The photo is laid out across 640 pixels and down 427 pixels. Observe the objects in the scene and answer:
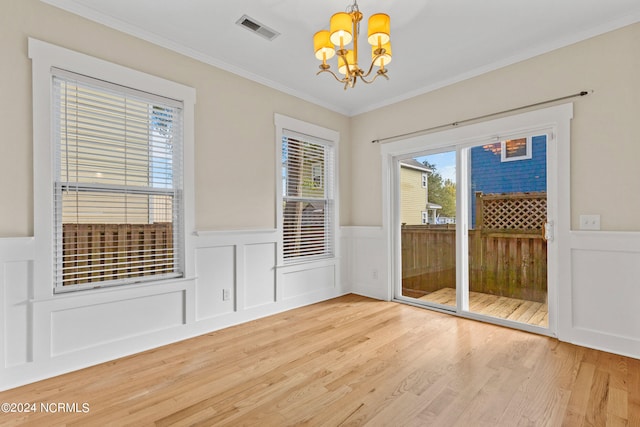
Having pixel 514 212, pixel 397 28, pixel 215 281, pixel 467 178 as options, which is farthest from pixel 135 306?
pixel 514 212

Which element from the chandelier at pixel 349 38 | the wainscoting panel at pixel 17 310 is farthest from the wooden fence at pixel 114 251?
the chandelier at pixel 349 38

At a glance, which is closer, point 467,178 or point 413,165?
point 467,178

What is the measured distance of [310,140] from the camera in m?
4.15

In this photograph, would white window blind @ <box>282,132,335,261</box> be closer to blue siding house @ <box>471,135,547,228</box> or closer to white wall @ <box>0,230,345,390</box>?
white wall @ <box>0,230,345,390</box>

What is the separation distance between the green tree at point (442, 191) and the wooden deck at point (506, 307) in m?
0.93

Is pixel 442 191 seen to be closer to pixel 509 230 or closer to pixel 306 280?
pixel 509 230

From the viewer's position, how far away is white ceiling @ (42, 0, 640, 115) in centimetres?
238

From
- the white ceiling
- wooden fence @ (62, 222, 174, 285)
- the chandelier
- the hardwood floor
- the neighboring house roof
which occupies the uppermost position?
the white ceiling

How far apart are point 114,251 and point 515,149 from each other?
3.81 metres

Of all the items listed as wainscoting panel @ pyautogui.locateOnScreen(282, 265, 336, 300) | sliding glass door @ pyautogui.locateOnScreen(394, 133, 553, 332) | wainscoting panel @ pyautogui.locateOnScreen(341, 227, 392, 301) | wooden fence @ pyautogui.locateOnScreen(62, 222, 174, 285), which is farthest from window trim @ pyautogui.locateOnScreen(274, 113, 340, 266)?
wooden fence @ pyautogui.locateOnScreen(62, 222, 174, 285)

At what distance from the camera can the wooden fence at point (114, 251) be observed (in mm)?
2412

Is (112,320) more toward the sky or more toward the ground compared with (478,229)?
more toward the ground

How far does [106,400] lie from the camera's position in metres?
1.96

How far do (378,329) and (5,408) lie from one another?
2.75m
